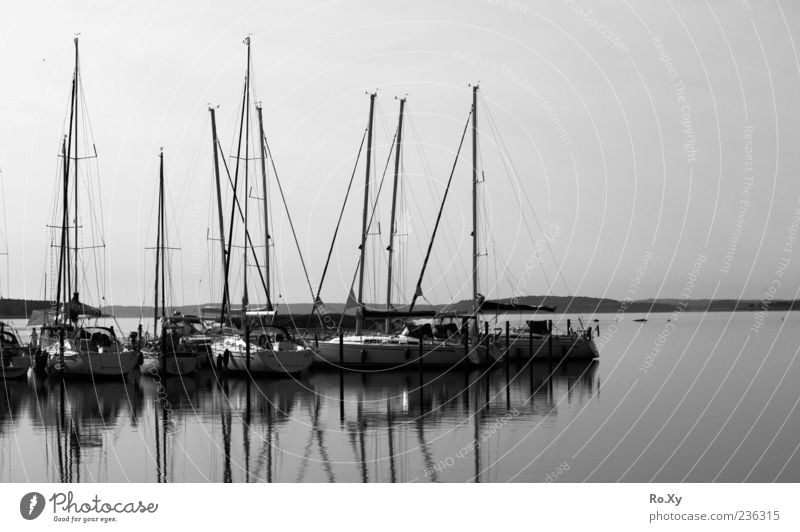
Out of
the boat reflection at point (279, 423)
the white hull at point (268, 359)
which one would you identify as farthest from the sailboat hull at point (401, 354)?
the white hull at point (268, 359)

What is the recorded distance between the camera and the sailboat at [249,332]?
43.0 m

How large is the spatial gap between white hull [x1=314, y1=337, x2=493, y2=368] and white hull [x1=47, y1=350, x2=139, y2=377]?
1030 cm

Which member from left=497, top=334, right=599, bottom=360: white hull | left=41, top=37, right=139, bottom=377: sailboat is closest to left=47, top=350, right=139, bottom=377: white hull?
left=41, top=37, right=139, bottom=377: sailboat

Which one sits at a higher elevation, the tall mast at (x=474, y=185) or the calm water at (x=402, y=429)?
the tall mast at (x=474, y=185)

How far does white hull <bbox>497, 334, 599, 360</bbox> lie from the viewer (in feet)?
182

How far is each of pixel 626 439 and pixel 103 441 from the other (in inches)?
508

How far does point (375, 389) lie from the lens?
1550 inches

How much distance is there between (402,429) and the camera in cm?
2781

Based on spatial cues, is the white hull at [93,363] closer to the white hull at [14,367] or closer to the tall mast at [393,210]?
the white hull at [14,367]

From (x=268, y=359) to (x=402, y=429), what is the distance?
15.9 metres

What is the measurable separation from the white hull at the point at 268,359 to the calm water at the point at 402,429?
0.80 metres

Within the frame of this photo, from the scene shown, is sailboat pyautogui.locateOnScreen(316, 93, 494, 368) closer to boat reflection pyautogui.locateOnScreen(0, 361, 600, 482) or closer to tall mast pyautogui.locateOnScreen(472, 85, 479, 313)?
tall mast pyautogui.locateOnScreen(472, 85, 479, 313)

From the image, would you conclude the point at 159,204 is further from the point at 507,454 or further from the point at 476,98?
the point at 507,454
